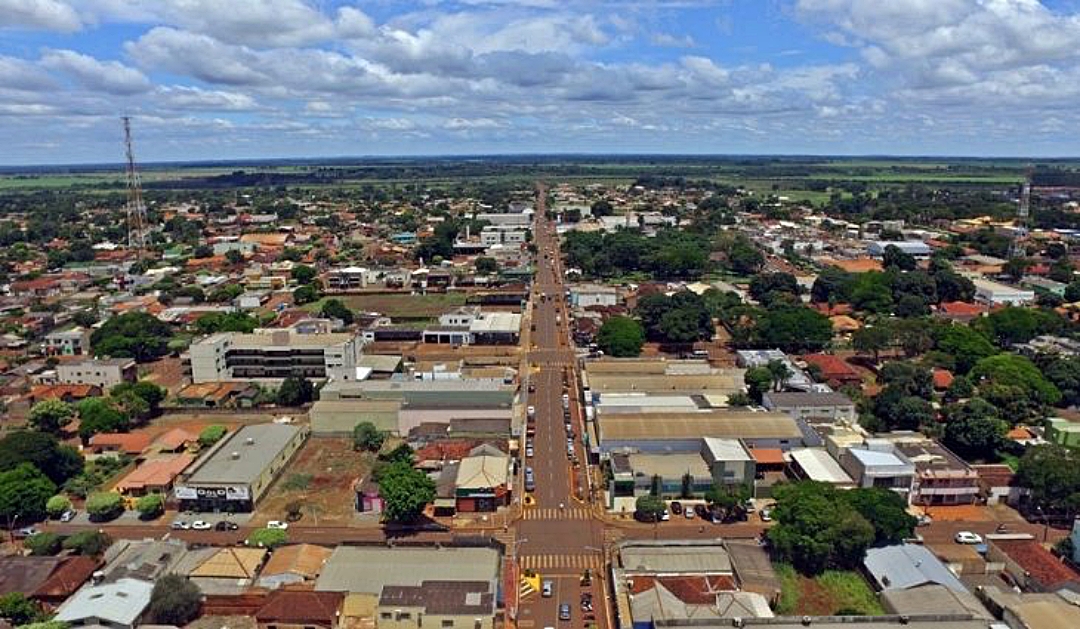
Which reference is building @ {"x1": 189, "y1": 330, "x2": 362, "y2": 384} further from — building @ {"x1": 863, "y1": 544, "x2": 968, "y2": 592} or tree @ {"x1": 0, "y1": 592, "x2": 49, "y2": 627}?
building @ {"x1": 863, "y1": 544, "x2": 968, "y2": 592}

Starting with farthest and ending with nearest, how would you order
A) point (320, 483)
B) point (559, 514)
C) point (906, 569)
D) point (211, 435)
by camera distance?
point (211, 435), point (320, 483), point (559, 514), point (906, 569)

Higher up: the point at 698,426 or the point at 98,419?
the point at 698,426

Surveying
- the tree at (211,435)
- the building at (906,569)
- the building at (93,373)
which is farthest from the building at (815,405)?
the building at (93,373)

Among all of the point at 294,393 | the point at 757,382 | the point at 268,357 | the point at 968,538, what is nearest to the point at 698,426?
the point at 757,382

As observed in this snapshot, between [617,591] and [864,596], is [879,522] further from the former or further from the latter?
[617,591]

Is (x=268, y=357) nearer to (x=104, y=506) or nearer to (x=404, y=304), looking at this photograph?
(x=104, y=506)

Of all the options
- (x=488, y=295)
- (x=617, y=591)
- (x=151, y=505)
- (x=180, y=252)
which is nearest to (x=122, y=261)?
(x=180, y=252)

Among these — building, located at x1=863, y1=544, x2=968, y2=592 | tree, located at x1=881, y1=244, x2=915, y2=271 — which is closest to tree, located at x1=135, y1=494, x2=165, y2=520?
building, located at x1=863, y1=544, x2=968, y2=592
